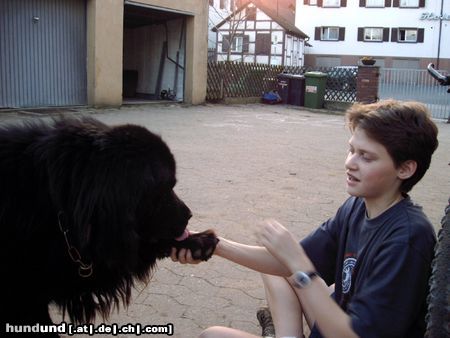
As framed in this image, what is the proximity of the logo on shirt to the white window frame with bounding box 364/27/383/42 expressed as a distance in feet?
168

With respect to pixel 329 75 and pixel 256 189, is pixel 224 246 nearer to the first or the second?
pixel 256 189

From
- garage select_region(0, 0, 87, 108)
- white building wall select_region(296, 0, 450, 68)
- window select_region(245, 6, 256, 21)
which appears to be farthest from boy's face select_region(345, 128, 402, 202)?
white building wall select_region(296, 0, 450, 68)

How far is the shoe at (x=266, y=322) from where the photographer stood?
2648mm

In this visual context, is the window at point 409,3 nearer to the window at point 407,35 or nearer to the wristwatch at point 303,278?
the window at point 407,35

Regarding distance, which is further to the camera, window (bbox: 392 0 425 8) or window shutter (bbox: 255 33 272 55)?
window (bbox: 392 0 425 8)

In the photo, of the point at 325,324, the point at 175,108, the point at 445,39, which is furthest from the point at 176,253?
the point at 445,39

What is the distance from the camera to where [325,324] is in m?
1.72

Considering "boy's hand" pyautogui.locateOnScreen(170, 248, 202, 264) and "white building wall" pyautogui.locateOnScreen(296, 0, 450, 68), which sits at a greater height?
"white building wall" pyautogui.locateOnScreen(296, 0, 450, 68)

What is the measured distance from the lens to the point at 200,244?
2.40 meters

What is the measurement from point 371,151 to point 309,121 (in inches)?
519

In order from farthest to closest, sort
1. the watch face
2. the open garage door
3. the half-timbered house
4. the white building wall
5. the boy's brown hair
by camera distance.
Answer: the white building wall
the half-timbered house
the open garage door
the boy's brown hair
the watch face

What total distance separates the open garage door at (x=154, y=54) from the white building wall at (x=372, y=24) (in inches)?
1403

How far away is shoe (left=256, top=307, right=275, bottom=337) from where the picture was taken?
2648 millimetres

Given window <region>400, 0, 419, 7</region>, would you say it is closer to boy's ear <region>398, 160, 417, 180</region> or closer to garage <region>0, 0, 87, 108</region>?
garage <region>0, 0, 87, 108</region>
